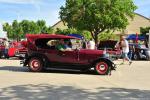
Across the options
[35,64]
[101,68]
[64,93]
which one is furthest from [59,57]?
[64,93]

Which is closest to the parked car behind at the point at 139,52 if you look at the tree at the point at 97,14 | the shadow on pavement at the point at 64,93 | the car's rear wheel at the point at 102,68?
the car's rear wheel at the point at 102,68

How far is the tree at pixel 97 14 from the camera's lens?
166ft

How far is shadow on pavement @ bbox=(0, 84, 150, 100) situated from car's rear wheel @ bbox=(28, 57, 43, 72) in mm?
4935

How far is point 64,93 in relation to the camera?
437 inches

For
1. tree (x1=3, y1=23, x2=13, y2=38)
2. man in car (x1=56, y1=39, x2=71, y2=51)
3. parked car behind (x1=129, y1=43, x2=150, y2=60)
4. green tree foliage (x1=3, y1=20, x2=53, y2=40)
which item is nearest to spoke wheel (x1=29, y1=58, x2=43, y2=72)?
man in car (x1=56, y1=39, x2=71, y2=51)

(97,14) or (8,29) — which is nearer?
(97,14)

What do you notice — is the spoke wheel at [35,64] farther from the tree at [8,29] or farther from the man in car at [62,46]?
the tree at [8,29]

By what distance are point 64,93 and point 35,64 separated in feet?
21.4

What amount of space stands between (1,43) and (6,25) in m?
57.2

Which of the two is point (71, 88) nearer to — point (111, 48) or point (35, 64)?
point (35, 64)

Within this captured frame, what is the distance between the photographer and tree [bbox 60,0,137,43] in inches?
1989

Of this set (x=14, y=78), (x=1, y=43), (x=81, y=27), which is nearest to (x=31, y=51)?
(x=14, y=78)

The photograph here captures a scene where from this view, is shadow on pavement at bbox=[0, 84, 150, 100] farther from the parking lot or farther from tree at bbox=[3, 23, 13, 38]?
tree at bbox=[3, 23, 13, 38]

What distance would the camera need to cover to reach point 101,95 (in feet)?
35.8
